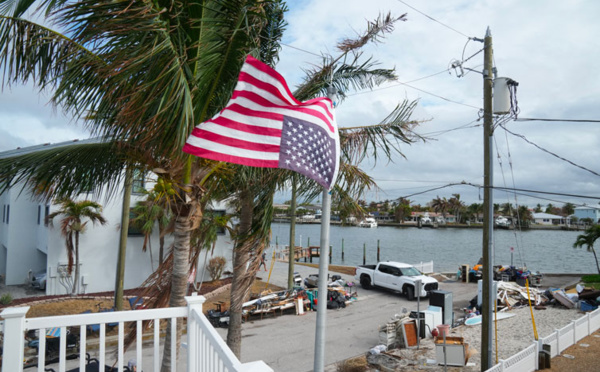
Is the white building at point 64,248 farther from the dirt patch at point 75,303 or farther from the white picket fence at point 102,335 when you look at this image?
the white picket fence at point 102,335

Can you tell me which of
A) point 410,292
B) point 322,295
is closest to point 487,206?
point 322,295

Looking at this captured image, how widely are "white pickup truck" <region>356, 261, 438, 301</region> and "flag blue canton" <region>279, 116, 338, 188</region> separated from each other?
1835 centimetres

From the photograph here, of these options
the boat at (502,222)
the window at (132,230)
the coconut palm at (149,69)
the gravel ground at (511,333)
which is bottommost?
the gravel ground at (511,333)

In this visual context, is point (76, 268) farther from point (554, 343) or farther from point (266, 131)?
point (554, 343)

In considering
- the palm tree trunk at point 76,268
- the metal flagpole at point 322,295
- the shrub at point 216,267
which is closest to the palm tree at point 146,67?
the metal flagpole at point 322,295

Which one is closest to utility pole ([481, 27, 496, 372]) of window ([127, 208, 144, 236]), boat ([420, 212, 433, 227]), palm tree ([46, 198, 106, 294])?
palm tree ([46, 198, 106, 294])

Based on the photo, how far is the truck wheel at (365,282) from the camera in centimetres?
2478

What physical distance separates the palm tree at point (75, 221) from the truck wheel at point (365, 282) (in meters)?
15.1

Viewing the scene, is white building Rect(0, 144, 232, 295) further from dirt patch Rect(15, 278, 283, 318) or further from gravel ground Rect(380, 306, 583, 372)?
gravel ground Rect(380, 306, 583, 372)

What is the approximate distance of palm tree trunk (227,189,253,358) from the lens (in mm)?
8266

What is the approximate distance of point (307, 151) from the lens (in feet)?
14.9

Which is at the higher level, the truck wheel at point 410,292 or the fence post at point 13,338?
the fence post at point 13,338

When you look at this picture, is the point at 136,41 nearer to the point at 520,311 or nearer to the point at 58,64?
the point at 58,64

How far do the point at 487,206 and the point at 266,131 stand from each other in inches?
343
